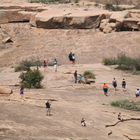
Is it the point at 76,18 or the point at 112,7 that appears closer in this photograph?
the point at 76,18

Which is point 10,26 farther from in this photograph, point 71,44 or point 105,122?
point 105,122

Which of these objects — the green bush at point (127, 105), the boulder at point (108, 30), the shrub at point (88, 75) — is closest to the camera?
the green bush at point (127, 105)

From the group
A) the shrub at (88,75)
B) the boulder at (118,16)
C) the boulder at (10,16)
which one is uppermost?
the boulder at (118,16)

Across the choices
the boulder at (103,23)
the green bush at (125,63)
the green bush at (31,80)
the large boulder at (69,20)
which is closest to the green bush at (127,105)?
the green bush at (31,80)

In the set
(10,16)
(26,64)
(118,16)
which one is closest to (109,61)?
(26,64)

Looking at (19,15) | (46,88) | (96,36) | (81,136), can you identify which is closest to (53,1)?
(19,15)

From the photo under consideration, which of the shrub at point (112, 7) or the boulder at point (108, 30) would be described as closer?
the boulder at point (108, 30)

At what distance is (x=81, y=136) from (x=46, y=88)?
11.4m

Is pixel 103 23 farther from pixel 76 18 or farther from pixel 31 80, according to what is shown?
pixel 31 80

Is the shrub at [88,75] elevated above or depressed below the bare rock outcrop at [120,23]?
below

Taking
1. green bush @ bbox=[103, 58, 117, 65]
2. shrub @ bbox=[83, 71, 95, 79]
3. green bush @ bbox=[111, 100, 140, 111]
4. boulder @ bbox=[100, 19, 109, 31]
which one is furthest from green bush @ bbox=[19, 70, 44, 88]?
boulder @ bbox=[100, 19, 109, 31]

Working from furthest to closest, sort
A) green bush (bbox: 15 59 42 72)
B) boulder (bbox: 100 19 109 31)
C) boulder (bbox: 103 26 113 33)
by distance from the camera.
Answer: boulder (bbox: 100 19 109 31) < boulder (bbox: 103 26 113 33) < green bush (bbox: 15 59 42 72)

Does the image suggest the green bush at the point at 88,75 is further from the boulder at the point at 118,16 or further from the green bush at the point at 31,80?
the boulder at the point at 118,16

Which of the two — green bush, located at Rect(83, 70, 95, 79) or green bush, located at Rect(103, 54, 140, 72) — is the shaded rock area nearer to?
green bush, located at Rect(103, 54, 140, 72)
